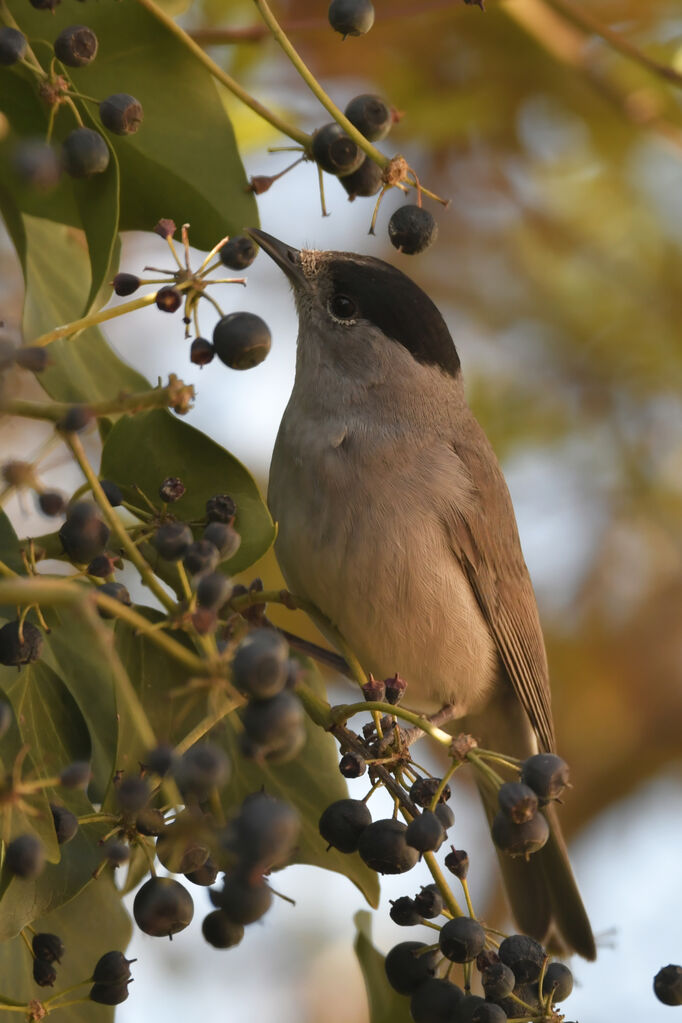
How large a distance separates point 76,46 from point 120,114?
0.16m

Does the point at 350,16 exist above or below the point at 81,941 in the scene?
above

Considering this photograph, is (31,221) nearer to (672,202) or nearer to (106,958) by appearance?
(106,958)

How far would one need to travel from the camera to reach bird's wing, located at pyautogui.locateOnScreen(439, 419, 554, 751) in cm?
434

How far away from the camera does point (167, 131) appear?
8.54 ft

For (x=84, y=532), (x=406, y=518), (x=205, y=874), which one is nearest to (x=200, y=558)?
(x=84, y=532)

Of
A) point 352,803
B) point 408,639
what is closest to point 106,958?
point 352,803

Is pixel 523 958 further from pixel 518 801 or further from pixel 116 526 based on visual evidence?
pixel 116 526

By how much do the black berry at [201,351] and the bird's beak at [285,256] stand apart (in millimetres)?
1763

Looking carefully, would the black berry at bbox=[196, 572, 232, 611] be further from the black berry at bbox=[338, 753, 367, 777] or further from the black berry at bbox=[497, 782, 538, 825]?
the black berry at bbox=[338, 753, 367, 777]

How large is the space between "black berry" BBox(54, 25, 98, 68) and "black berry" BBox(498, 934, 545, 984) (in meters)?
1.83

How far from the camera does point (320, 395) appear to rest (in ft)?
13.9

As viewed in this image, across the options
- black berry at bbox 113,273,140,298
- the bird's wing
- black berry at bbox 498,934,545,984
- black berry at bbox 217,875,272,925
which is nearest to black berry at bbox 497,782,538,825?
black berry at bbox 498,934,545,984

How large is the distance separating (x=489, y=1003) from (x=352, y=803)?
450 millimetres

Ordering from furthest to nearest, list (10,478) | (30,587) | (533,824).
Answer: (533,824)
(10,478)
(30,587)
